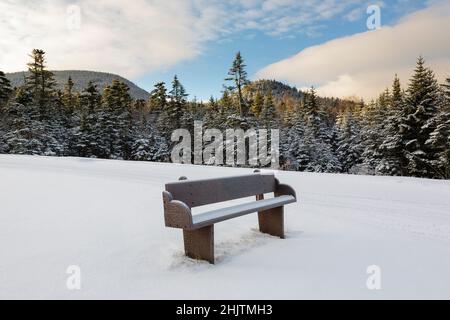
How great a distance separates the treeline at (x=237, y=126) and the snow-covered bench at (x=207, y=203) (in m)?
17.7

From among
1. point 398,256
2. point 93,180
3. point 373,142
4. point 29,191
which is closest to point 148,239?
point 398,256

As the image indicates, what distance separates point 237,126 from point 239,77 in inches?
220

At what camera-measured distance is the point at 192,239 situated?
4.22 meters

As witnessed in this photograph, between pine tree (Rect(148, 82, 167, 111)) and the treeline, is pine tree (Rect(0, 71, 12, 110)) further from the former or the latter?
pine tree (Rect(148, 82, 167, 111))

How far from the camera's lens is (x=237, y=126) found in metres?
33.8

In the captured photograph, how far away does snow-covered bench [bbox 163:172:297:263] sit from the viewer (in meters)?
3.89

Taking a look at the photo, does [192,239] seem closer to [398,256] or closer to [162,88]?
[398,256]

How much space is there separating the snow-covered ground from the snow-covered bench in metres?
0.21

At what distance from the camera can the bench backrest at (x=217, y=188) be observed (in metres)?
4.18

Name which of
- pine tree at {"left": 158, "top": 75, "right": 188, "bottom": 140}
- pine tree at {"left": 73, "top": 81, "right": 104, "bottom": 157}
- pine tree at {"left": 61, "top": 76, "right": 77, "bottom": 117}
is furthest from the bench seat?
pine tree at {"left": 61, "top": 76, "right": 77, "bottom": 117}

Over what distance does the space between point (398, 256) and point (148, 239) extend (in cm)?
329

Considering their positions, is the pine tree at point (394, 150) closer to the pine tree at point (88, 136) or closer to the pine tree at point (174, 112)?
the pine tree at point (174, 112)

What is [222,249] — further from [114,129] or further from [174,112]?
[174,112]

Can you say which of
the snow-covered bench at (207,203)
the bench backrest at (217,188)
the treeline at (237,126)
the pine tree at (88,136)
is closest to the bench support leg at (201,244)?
the snow-covered bench at (207,203)
